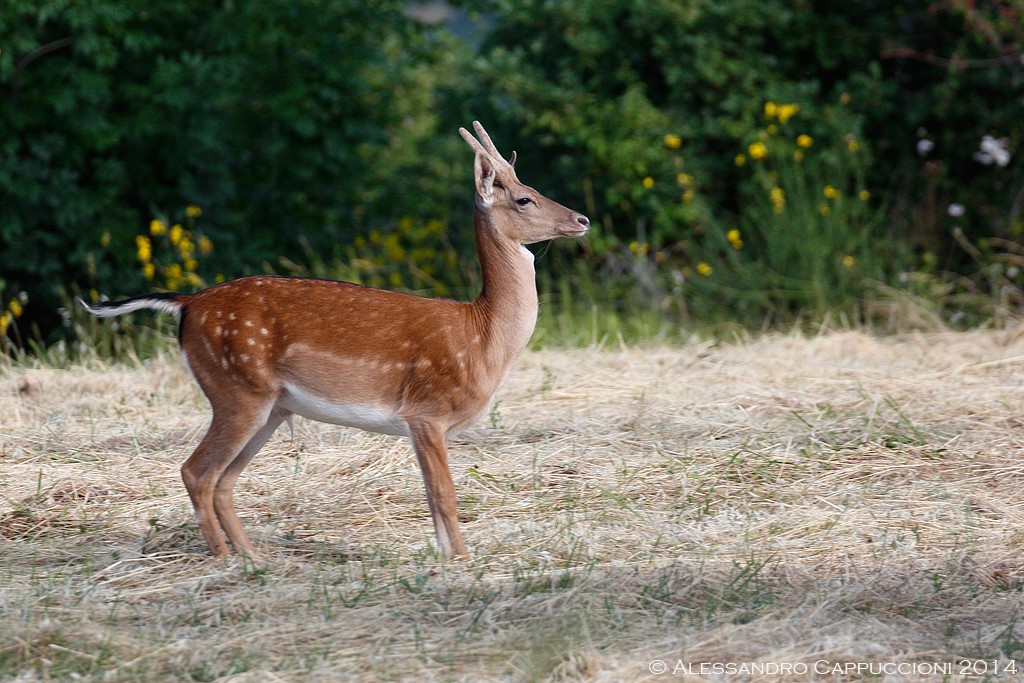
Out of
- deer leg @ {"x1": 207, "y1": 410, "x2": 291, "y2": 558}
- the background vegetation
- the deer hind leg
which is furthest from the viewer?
the background vegetation

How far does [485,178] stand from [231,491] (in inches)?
54.3

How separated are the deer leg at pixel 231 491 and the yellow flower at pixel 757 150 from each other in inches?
225

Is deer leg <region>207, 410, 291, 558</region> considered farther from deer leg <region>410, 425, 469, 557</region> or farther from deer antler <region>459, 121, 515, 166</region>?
deer antler <region>459, 121, 515, 166</region>

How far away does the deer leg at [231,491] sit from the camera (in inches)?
176

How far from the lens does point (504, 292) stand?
4.65m

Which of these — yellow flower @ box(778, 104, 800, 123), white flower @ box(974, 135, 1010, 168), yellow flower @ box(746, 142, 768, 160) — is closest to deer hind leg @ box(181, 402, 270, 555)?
yellow flower @ box(746, 142, 768, 160)

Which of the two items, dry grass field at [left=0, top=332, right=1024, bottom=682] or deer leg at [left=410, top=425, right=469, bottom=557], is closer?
dry grass field at [left=0, top=332, right=1024, bottom=682]

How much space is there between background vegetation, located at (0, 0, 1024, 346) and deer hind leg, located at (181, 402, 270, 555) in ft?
15.4

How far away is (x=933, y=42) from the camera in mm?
10336

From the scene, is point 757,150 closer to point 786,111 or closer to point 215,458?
point 786,111

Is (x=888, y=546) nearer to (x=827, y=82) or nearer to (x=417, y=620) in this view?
(x=417, y=620)

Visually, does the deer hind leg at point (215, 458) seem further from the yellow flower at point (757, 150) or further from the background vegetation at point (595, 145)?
the yellow flower at point (757, 150)

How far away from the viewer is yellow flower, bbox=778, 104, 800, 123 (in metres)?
9.55

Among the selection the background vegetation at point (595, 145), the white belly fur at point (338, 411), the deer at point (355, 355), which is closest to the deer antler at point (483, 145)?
the deer at point (355, 355)
